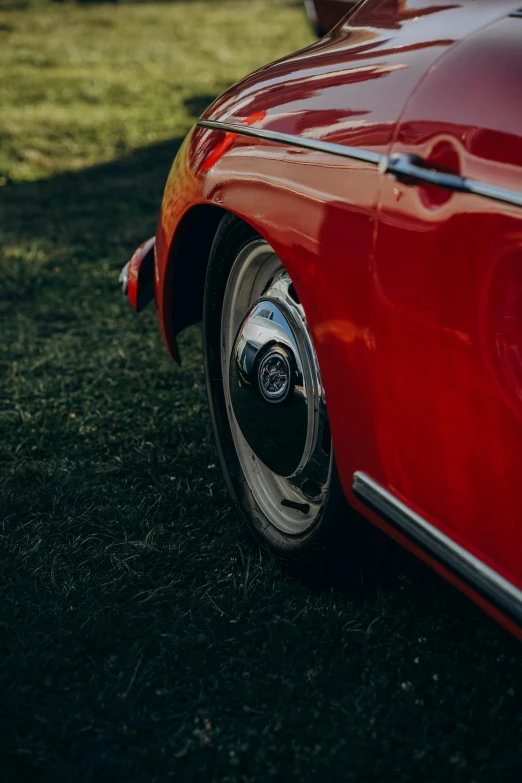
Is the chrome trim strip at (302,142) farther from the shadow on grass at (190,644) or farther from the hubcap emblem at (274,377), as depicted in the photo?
the shadow on grass at (190,644)

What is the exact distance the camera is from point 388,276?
1622 mm

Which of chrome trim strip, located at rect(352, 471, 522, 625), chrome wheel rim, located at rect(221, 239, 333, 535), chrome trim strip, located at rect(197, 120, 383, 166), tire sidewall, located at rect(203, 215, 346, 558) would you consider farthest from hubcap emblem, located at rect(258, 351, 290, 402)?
chrome trim strip, located at rect(197, 120, 383, 166)


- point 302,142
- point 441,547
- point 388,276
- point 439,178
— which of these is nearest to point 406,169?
point 439,178

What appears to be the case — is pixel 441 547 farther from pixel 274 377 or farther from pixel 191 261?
pixel 191 261

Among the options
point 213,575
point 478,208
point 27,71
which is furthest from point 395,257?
point 27,71

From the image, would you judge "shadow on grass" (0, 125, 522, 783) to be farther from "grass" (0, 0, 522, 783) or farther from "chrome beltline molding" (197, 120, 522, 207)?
"chrome beltline molding" (197, 120, 522, 207)

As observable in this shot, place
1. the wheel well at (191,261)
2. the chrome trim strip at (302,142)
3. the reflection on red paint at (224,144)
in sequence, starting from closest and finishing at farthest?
the chrome trim strip at (302,142) < the reflection on red paint at (224,144) < the wheel well at (191,261)

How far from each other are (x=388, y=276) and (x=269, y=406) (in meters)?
0.71

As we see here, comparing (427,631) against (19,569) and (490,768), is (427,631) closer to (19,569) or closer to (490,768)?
(490,768)

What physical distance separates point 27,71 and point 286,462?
9.41 metres

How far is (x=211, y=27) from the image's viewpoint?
14.1 m

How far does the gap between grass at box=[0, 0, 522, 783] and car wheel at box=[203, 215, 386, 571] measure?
14cm

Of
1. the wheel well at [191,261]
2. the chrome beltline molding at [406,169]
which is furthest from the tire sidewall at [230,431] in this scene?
the chrome beltline molding at [406,169]

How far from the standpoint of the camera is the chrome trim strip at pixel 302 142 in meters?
1.67
